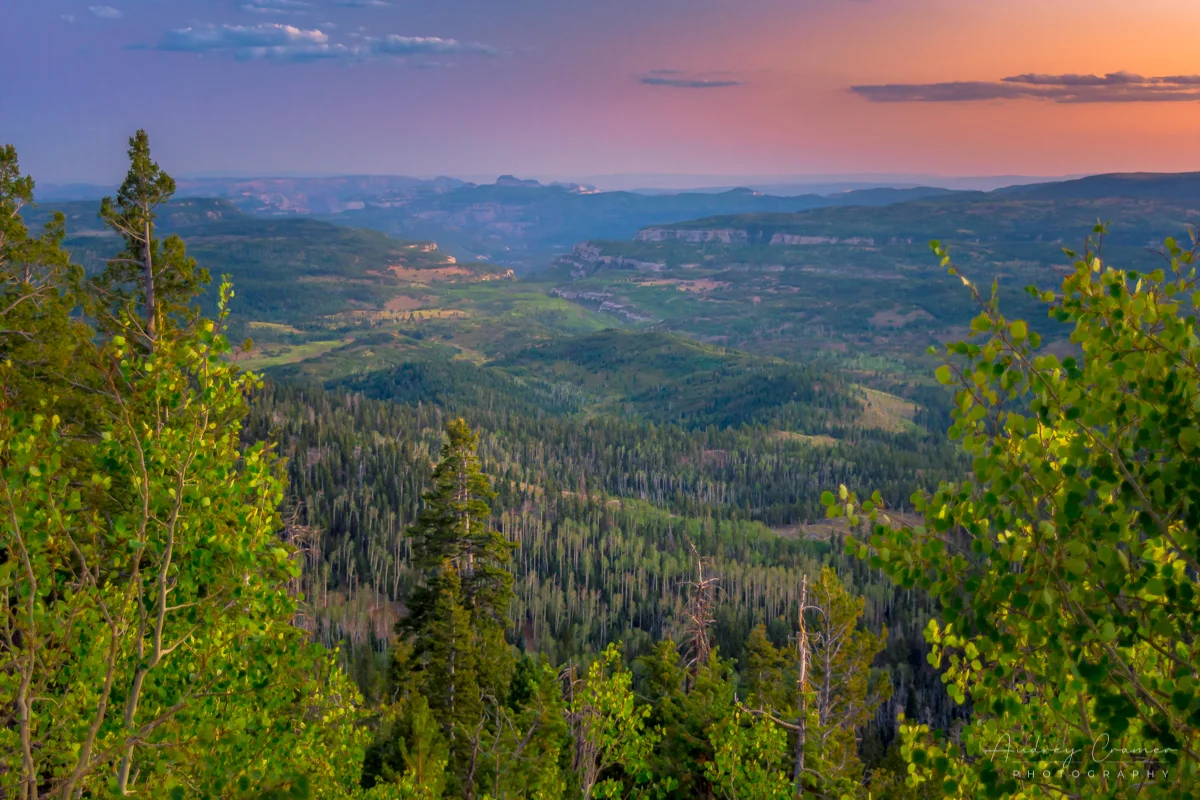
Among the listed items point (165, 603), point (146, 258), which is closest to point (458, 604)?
point (146, 258)

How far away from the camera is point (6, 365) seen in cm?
1446

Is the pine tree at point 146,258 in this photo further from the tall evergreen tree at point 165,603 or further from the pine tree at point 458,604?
the tall evergreen tree at point 165,603

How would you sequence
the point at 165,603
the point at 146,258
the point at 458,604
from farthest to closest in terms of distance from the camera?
the point at 458,604
the point at 146,258
the point at 165,603

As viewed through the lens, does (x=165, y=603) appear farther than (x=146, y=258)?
No

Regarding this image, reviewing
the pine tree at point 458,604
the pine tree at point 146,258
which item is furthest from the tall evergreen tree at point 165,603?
the pine tree at point 458,604

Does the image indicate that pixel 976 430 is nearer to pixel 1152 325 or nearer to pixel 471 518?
pixel 1152 325

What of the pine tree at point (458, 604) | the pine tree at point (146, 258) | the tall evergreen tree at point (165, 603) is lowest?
the pine tree at point (458, 604)

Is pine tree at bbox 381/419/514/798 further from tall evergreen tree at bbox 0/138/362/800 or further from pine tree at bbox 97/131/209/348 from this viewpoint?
tall evergreen tree at bbox 0/138/362/800

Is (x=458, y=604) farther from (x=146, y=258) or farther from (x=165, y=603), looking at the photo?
(x=165, y=603)

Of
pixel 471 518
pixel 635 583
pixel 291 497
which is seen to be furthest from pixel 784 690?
pixel 291 497

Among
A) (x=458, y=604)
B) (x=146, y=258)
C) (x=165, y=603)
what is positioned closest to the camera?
(x=165, y=603)

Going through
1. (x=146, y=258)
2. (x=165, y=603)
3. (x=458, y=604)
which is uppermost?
(x=146, y=258)

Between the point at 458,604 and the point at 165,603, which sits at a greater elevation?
the point at 165,603

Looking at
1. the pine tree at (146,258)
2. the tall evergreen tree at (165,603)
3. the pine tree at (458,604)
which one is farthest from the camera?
the pine tree at (458,604)
